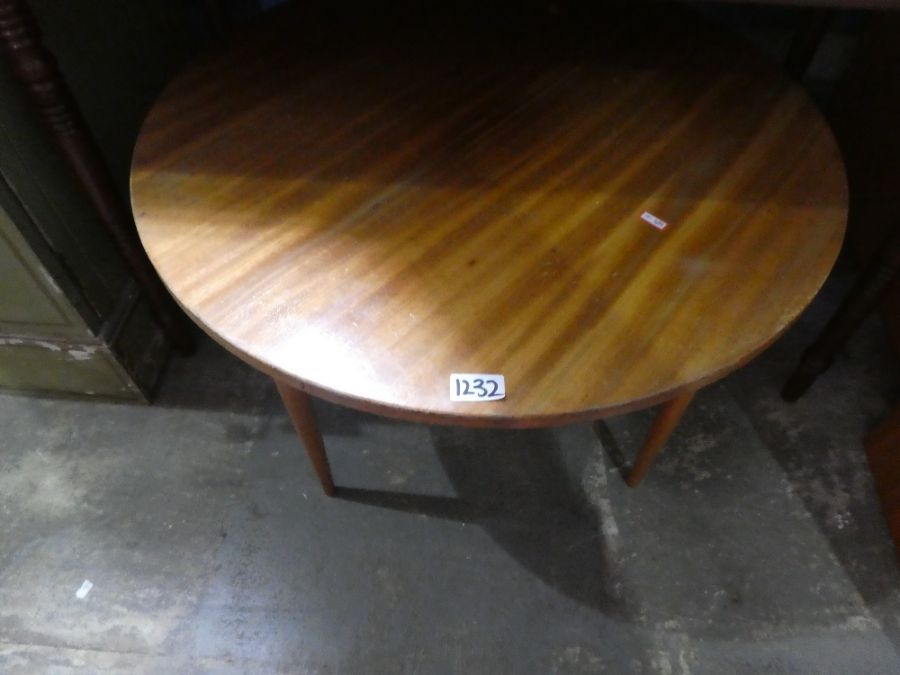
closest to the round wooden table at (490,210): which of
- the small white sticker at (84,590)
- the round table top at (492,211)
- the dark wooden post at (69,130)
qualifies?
the round table top at (492,211)

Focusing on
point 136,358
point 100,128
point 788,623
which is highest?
point 100,128

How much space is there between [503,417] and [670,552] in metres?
0.57

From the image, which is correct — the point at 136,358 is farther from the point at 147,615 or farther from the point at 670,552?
the point at 670,552

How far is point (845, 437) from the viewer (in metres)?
1.12

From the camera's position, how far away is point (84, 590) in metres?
0.97

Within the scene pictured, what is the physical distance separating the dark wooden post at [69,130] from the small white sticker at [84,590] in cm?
44

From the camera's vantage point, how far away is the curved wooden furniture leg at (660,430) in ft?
2.40

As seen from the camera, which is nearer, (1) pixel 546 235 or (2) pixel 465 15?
(1) pixel 546 235

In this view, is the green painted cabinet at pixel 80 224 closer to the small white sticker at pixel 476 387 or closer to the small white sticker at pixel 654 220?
the small white sticker at pixel 476 387

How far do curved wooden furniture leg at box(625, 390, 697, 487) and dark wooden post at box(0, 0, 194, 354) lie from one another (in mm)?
823

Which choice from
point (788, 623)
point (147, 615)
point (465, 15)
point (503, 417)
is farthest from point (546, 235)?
point (147, 615)

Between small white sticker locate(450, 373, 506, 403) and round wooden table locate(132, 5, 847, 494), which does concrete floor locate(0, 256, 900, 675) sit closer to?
round wooden table locate(132, 5, 847, 494)

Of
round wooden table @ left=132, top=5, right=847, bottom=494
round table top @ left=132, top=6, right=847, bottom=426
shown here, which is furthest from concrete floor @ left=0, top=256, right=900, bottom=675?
round table top @ left=132, top=6, right=847, bottom=426

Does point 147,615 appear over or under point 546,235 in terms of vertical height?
under
